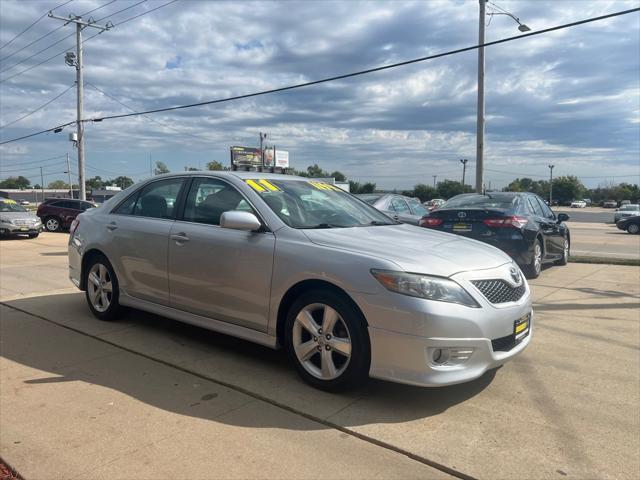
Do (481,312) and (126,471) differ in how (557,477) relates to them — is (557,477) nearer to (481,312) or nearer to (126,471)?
(481,312)

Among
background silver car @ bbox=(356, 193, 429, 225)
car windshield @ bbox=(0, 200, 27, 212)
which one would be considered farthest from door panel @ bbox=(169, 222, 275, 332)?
car windshield @ bbox=(0, 200, 27, 212)

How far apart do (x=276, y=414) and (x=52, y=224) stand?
74.1 ft

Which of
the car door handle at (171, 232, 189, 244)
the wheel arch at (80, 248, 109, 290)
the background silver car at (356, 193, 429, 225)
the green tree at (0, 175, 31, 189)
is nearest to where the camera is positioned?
the car door handle at (171, 232, 189, 244)

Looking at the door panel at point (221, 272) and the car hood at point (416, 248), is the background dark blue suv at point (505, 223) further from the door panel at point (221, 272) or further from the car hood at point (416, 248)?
the door panel at point (221, 272)

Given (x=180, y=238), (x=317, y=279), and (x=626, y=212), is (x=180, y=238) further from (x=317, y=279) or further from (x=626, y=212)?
(x=626, y=212)

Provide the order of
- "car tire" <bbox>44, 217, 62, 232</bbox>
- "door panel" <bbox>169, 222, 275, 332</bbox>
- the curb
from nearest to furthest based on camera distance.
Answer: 1. "door panel" <bbox>169, 222, 275, 332</bbox>
2. the curb
3. "car tire" <bbox>44, 217, 62, 232</bbox>

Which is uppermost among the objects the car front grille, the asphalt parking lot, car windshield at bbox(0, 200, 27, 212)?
car windshield at bbox(0, 200, 27, 212)

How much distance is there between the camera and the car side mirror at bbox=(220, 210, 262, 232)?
3930 mm

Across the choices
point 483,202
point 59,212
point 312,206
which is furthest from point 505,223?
point 59,212

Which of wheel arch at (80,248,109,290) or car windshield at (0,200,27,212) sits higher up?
car windshield at (0,200,27,212)

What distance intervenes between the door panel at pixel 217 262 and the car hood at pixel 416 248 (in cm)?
51

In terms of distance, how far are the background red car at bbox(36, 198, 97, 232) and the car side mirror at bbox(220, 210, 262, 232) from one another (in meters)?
20.6

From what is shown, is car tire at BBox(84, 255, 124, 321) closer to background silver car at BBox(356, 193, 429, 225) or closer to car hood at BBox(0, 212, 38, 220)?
background silver car at BBox(356, 193, 429, 225)

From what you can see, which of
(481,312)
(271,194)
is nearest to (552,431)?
(481,312)
